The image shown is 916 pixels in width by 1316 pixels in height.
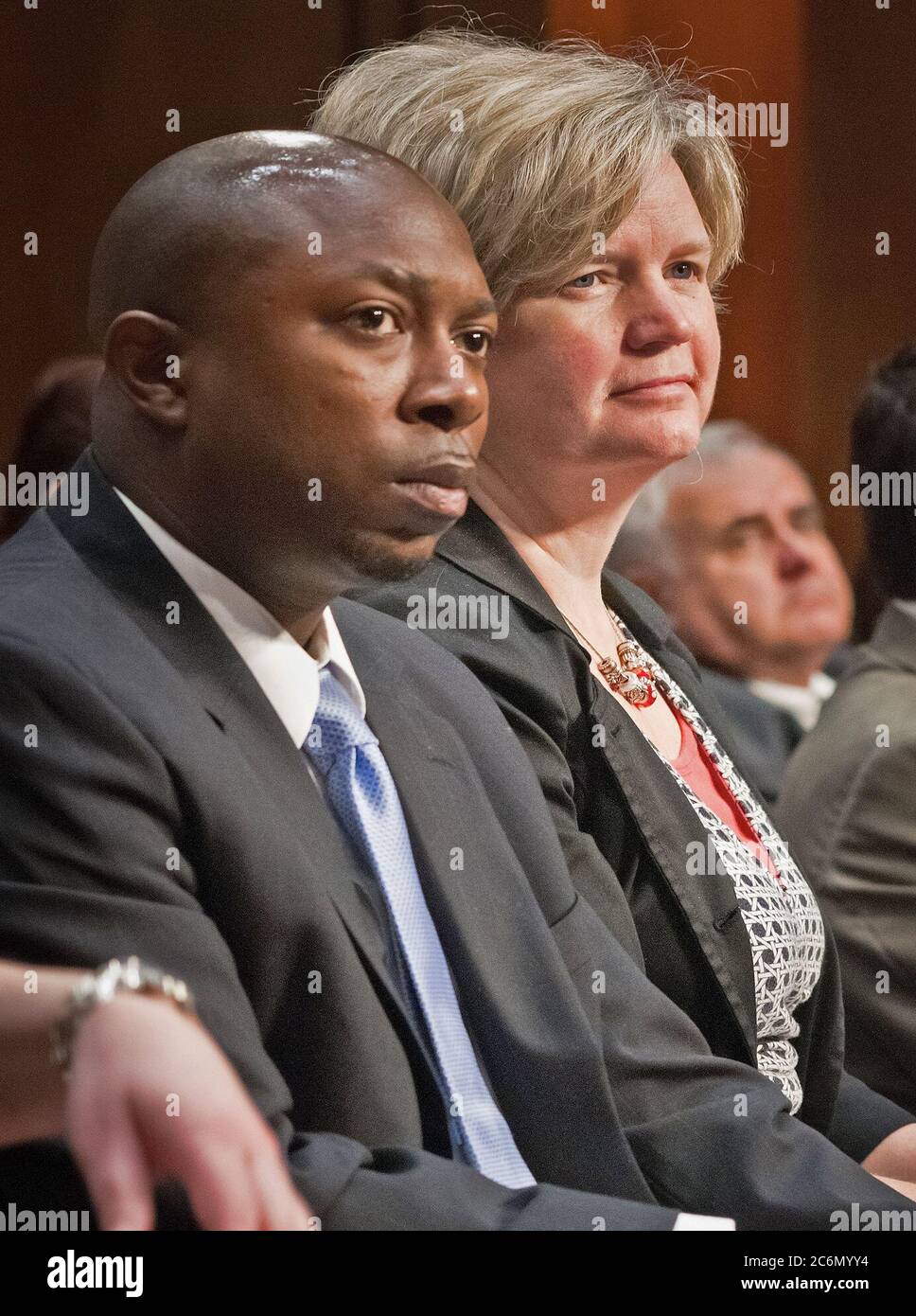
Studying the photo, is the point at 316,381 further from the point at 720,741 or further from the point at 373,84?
the point at 720,741

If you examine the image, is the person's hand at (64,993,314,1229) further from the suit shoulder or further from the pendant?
the pendant

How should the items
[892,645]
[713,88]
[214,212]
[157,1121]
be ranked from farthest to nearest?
[892,645], [713,88], [214,212], [157,1121]

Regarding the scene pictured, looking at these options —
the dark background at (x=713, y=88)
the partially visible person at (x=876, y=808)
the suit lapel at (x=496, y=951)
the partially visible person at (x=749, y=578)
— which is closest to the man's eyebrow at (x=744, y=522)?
the partially visible person at (x=749, y=578)

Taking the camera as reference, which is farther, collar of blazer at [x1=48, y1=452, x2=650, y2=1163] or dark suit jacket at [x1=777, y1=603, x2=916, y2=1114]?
dark suit jacket at [x1=777, y1=603, x2=916, y2=1114]

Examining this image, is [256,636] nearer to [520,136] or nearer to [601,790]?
[601,790]

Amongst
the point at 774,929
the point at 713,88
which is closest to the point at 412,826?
the point at 774,929

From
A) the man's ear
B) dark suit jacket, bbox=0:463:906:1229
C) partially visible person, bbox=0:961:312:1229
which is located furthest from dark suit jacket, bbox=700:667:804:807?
partially visible person, bbox=0:961:312:1229

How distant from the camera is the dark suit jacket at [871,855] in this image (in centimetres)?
194

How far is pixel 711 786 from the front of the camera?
1589 mm

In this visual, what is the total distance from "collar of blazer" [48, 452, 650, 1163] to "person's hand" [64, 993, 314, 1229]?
14 cm

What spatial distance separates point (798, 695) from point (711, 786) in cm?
172

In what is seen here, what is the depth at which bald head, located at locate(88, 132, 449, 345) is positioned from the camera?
1.06 meters

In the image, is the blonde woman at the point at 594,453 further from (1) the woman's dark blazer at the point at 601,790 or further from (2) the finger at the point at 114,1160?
(2) the finger at the point at 114,1160

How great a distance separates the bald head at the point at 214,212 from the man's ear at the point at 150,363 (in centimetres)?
1
